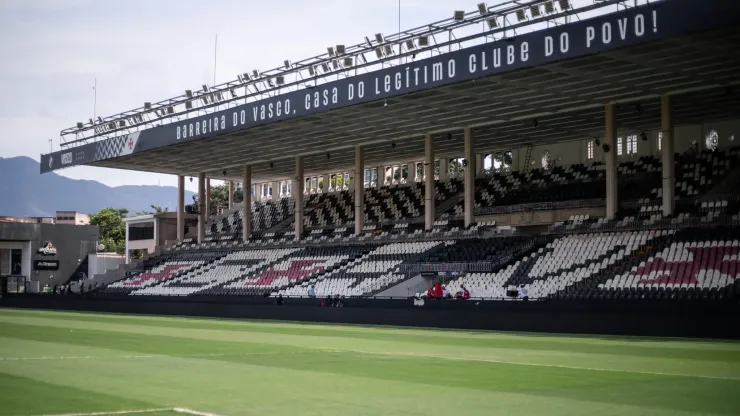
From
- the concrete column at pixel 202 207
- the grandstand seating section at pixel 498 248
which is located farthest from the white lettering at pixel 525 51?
the concrete column at pixel 202 207

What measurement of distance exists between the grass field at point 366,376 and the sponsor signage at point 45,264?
178 ft

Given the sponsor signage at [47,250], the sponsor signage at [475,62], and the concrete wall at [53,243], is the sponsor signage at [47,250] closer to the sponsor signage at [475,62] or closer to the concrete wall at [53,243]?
the concrete wall at [53,243]

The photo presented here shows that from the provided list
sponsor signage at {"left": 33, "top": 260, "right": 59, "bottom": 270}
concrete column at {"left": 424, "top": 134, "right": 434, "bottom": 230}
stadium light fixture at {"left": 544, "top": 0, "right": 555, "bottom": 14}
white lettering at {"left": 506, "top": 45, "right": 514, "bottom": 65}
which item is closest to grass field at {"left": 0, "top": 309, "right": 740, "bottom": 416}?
white lettering at {"left": 506, "top": 45, "right": 514, "bottom": 65}

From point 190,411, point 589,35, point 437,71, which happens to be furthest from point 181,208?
point 190,411

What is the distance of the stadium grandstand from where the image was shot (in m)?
35.8

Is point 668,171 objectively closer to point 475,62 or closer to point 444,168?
point 475,62

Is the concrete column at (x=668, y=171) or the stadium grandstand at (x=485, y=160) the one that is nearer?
the stadium grandstand at (x=485, y=160)

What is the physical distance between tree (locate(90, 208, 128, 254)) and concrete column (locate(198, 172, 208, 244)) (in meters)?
76.0

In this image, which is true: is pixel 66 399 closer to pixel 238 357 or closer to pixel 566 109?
pixel 238 357

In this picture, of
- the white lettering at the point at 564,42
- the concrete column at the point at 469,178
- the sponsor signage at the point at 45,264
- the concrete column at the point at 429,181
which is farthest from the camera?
the sponsor signage at the point at 45,264

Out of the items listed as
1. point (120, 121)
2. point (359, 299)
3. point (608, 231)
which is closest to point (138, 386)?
point (359, 299)

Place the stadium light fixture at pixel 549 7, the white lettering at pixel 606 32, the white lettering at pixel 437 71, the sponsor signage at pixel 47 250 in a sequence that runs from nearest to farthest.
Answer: the white lettering at pixel 606 32 < the stadium light fixture at pixel 549 7 < the white lettering at pixel 437 71 < the sponsor signage at pixel 47 250

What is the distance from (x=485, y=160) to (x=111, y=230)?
102649 millimetres

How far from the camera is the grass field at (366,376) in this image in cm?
1207
